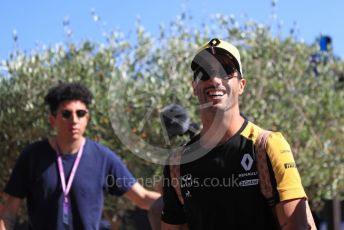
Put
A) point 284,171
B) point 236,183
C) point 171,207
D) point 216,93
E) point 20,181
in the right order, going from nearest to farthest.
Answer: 1. point 284,171
2. point 236,183
3. point 216,93
4. point 171,207
5. point 20,181

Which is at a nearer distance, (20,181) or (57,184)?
(57,184)

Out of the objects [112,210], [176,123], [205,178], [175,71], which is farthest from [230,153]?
[112,210]

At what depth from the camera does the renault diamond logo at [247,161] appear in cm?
322

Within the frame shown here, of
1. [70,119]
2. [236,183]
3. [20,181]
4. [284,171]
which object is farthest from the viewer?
[70,119]

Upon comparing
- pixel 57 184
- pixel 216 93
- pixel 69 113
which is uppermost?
pixel 69 113

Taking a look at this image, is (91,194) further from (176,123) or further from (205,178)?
(205,178)

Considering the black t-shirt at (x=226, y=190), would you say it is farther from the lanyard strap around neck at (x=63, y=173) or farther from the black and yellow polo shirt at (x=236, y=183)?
the lanyard strap around neck at (x=63, y=173)

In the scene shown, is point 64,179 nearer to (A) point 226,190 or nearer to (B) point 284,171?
(A) point 226,190

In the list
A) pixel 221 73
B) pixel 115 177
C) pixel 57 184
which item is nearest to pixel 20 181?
pixel 57 184

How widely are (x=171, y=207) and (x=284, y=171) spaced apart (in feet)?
2.41

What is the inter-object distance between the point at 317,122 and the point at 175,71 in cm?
252

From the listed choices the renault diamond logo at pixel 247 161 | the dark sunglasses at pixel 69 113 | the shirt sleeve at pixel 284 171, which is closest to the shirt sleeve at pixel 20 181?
the dark sunglasses at pixel 69 113

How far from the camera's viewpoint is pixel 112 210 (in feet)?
37.0

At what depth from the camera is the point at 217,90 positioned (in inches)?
132
